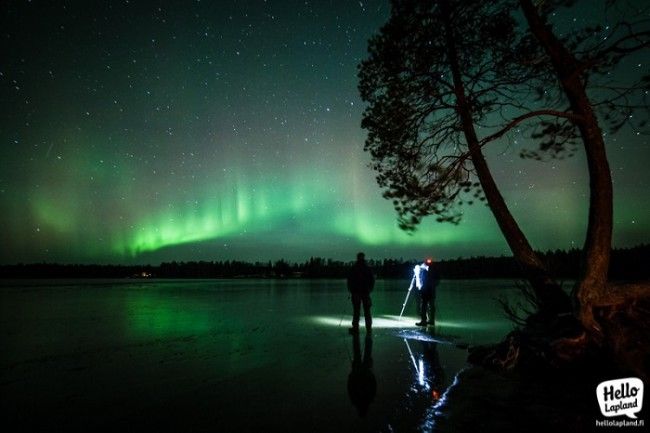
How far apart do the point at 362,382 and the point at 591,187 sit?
5164 mm

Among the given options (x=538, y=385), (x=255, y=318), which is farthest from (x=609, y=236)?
(x=255, y=318)

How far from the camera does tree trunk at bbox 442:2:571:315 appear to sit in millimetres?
7977

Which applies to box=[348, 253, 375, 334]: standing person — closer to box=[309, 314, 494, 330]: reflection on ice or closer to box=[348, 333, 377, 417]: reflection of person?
box=[309, 314, 494, 330]: reflection on ice

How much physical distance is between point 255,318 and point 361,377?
9.31 meters

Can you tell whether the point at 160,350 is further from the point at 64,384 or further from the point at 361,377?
the point at 361,377

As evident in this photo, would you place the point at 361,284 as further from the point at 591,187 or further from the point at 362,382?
the point at 591,187

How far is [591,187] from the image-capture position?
679cm

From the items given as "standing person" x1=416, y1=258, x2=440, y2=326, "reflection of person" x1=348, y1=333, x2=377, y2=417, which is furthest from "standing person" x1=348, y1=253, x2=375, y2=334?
"reflection of person" x1=348, y1=333, x2=377, y2=417

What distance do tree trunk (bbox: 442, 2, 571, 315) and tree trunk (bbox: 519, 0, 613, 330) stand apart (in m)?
1.54

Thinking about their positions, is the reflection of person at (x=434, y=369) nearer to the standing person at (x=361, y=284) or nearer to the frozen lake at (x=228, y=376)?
the frozen lake at (x=228, y=376)

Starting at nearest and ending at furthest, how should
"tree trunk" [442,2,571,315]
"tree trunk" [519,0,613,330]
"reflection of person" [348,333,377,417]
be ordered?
"reflection of person" [348,333,377,417]
"tree trunk" [519,0,613,330]
"tree trunk" [442,2,571,315]

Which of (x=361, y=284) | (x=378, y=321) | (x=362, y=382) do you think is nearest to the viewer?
(x=362, y=382)

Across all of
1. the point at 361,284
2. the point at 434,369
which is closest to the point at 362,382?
the point at 434,369

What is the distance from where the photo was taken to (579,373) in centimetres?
623
